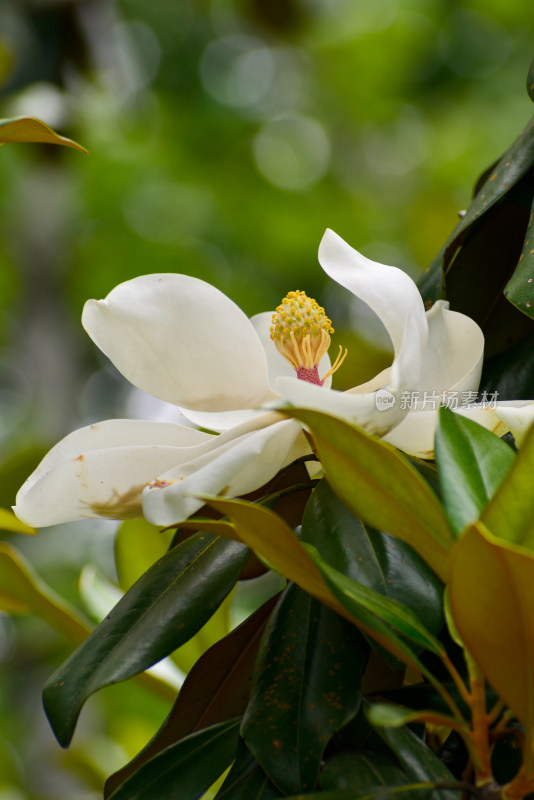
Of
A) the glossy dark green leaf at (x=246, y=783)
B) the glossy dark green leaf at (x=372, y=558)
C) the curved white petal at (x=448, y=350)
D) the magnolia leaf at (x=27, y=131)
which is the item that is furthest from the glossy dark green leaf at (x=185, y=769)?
the magnolia leaf at (x=27, y=131)

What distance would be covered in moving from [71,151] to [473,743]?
2601mm

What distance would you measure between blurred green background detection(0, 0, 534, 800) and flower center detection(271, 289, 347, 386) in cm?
147

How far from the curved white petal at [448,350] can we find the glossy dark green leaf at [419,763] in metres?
0.18

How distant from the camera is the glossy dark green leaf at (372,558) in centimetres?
36

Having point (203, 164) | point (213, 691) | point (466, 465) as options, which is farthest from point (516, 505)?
point (203, 164)

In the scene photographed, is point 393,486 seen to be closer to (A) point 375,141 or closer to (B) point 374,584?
(B) point 374,584

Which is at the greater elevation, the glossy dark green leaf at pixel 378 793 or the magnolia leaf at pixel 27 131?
the magnolia leaf at pixel 27 131

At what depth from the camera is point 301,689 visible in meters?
0.37

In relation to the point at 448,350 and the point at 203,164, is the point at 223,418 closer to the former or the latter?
the point at 448,350

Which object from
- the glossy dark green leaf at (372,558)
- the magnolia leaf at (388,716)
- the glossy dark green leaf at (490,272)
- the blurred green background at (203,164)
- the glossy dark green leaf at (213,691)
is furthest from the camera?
the blurred green background at (203,164)

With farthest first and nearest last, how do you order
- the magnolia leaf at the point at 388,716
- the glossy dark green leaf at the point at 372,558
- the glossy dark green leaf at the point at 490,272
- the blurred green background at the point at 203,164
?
the blurred green background at the point at 203,164 < the glossy dark green leaf at the point at 490,272 < the glossy dark green leaf at the point at 372,558 < the magnolia leaf at the point at 388,716

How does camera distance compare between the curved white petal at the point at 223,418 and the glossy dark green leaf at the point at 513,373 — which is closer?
the curved white petal at the point at 223,418

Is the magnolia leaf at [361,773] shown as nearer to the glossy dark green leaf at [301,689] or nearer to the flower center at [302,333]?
the glossy dark green leaf at [301,689]

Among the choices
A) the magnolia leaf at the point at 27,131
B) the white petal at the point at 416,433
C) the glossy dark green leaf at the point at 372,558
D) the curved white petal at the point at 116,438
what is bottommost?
the glossy dark green leaf at the point at 372,558
